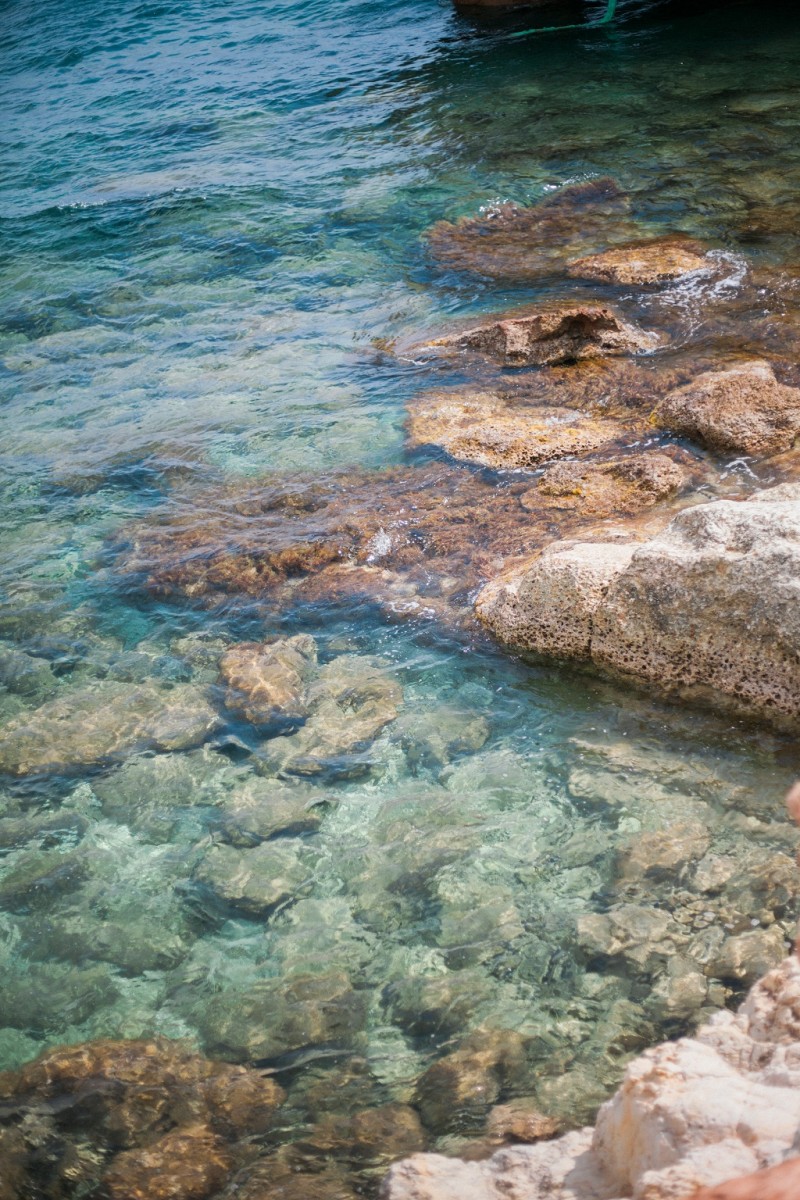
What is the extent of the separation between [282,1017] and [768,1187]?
303 cm

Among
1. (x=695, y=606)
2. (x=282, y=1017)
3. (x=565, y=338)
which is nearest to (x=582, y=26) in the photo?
(x=565, y=338)

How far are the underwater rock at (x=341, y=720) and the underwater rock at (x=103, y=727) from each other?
59cm

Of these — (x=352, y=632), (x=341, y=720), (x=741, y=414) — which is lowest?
(x=341, y=720)

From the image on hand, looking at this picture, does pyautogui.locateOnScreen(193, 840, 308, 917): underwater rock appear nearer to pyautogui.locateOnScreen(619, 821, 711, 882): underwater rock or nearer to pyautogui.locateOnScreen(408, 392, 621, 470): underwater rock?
pyautogui.locateOnScreen(619, 821, 711, 882): underwater rock

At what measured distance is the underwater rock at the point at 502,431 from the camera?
8.19m

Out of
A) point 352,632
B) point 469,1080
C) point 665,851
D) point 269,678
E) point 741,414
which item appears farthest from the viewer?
point 741,414

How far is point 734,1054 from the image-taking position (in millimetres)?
3207

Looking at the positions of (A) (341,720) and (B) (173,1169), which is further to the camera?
(A) (341,720)

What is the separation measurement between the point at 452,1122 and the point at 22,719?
156 inches

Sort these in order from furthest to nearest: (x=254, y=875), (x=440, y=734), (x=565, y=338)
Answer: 1. (x=565, y=338)
2. (x=440, y=734)
3. (x=254, y=875)

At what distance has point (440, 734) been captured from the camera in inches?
228

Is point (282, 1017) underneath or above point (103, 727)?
underneath

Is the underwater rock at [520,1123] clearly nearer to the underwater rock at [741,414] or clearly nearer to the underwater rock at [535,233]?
the underwater rock at [741,414]

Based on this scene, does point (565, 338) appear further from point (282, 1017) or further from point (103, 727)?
point (282, 1017)
